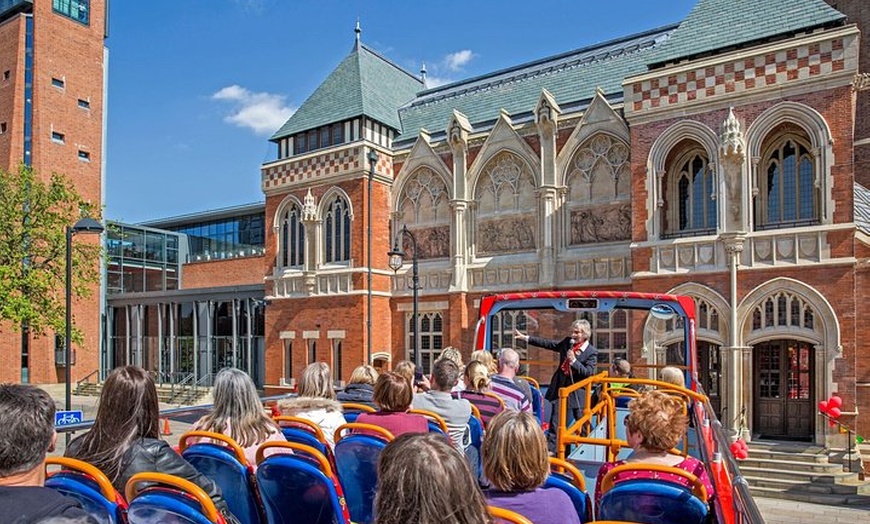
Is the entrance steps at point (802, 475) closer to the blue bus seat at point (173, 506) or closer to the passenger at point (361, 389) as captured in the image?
the passenger at point (361, 389)

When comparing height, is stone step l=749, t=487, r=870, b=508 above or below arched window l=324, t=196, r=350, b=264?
Result: below

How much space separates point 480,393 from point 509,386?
0.56m

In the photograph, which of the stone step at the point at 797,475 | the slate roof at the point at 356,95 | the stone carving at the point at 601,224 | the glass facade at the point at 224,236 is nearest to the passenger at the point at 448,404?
the stone step at the point at 797,475

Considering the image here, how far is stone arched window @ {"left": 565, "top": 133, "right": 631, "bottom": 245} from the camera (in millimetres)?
18031

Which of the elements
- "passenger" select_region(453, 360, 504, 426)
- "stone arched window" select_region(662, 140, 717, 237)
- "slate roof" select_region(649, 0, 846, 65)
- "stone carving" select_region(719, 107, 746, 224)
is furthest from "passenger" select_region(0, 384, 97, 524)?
"slate roof" select_region(649, 0, 846, 65)

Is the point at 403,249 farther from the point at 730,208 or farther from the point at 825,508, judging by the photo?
the point at 825,508

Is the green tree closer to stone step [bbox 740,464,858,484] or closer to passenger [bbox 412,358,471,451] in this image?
passenger [bbox 412,358,471,451]

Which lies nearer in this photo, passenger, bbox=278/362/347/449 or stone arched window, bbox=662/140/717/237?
passenger, bbox=278/362/347/449

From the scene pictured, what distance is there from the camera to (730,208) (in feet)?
51.2

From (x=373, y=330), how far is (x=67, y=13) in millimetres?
26368

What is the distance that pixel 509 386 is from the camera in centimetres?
676

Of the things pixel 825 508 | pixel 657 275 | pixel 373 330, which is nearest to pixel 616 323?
pixel 657 275

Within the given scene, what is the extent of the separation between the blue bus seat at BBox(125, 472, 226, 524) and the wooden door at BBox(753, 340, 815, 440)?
15.3 metres

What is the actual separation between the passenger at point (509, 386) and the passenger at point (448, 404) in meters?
1.00
